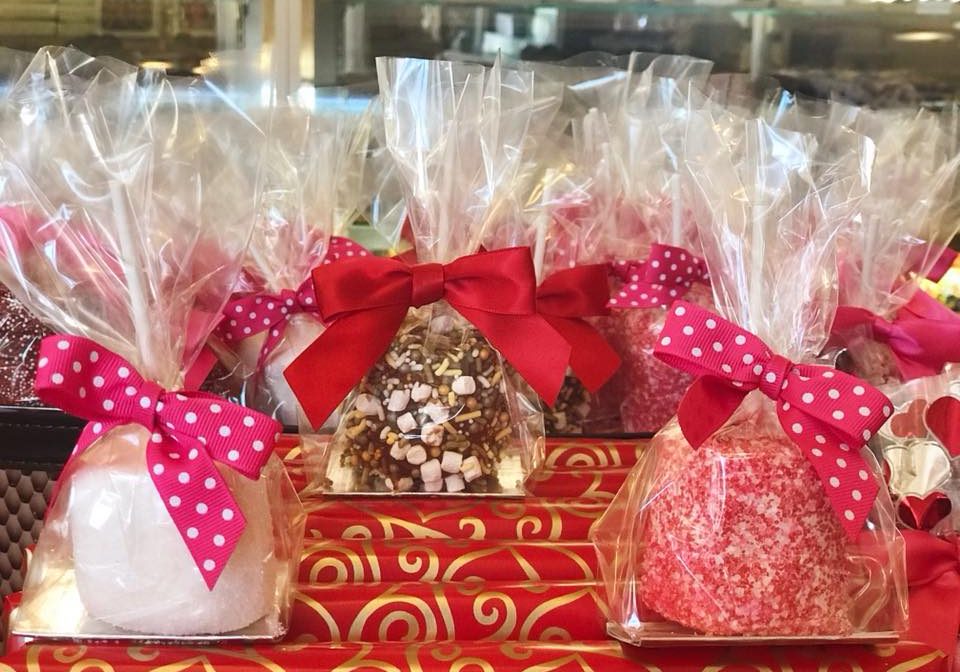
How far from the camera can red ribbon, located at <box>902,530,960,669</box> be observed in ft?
2.61

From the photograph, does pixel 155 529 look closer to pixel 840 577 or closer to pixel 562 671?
pixel 562 671

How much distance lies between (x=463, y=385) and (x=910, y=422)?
1.47 ft

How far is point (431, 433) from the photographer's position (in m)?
0.91

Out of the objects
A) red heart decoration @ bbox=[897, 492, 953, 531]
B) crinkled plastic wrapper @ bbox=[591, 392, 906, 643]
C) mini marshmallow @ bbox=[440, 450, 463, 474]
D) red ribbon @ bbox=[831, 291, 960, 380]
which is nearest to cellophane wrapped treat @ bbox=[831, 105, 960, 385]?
red ribbon @ bbox=[831, 291, 960, 380]

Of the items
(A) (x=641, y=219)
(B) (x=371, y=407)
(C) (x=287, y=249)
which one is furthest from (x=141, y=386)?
(A) (x=641, y=219)

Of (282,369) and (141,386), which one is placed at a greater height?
(141,386)

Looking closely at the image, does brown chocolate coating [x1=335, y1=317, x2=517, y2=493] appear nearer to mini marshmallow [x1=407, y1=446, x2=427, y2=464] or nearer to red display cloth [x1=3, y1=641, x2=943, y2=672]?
mini marshmallow [x1=407, y1=446, x2=427, y2=464]

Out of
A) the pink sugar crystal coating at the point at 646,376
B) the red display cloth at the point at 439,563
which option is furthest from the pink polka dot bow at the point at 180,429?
the pink sugar crystal coating at the point at 646,376

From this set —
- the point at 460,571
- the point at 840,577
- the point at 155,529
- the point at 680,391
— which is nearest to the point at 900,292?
the point at 680,391

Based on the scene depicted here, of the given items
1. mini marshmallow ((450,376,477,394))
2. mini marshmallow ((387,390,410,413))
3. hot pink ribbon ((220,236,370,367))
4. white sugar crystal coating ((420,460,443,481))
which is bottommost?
white sugar crystal coating ((420,460,443,481))

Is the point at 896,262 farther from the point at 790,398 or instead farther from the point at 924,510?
the point at 790,398

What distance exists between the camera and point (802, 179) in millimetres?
798

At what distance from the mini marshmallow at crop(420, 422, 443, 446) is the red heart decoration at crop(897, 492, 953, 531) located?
16.9 inches

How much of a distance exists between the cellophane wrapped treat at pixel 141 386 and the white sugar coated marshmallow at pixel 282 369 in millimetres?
212
